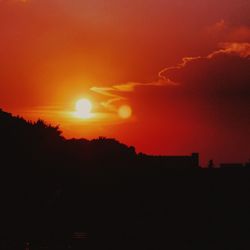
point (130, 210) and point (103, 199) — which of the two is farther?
point (103, 199)

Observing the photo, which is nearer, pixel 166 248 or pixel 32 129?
pixel 166 248

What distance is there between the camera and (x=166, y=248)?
85.6 ft

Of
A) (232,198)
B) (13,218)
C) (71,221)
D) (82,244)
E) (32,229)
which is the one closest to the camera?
(82,244)

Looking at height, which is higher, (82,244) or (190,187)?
(190,187)

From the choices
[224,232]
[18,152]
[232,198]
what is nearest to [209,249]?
[224,232]

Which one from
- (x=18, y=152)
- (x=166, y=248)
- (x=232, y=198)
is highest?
(x=18, y=152)

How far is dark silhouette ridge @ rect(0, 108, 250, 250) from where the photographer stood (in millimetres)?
29328

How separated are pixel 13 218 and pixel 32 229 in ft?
14.3

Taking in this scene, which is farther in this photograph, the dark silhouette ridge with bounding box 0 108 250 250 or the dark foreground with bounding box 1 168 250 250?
the dark silhouette ridge with bounding box 0 108 250 250

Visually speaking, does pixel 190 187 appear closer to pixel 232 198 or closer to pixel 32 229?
pixel 232 198

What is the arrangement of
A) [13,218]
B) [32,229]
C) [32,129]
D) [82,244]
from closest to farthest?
[82,244], [32,229], [13,218], [32,129]

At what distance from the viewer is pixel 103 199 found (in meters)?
51.2

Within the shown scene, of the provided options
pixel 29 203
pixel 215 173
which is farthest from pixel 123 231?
pixel 215 173

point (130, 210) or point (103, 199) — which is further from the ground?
point (103, 199)
